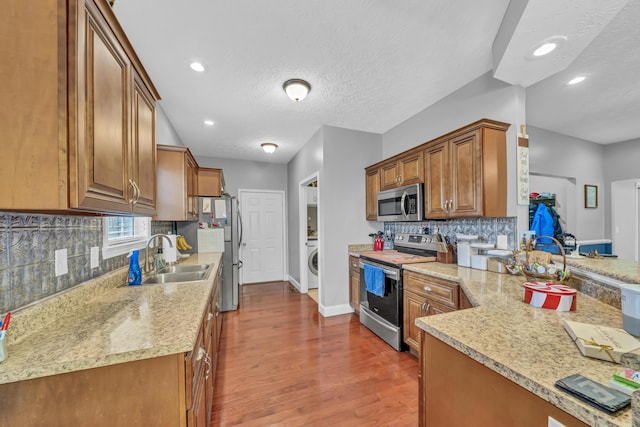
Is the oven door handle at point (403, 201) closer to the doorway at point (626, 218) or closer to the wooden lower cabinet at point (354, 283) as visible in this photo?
the wooden lower cabinet at point (354, 283)

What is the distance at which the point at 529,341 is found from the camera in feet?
2.93

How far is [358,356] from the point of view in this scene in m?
2.49

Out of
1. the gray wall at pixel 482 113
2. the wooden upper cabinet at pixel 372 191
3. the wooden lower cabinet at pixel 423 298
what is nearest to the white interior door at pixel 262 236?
the wooden upper cabinet at pixel 372 191

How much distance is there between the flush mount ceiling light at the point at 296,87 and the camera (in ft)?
7.88

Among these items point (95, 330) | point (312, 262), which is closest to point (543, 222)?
point (312, 262)

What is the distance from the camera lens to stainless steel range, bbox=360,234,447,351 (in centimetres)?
255

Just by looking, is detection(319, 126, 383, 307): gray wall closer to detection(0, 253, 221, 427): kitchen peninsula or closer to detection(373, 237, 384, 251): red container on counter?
detection(373, 237, 384, 251): red container on counter

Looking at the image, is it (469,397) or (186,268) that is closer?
(469,397)

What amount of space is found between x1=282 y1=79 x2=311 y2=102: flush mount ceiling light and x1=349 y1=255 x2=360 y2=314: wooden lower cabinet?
7.04 ft

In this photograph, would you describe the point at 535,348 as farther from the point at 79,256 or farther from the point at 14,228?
the point at 79,256

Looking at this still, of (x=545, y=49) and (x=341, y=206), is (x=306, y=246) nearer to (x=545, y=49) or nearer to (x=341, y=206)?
(x=341, y=206)

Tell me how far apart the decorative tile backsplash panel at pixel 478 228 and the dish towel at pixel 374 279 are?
0.83 m

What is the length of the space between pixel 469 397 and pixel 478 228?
1963 mm

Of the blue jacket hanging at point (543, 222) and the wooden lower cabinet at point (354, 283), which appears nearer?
the blue jacket hanging at point (543, 222)
